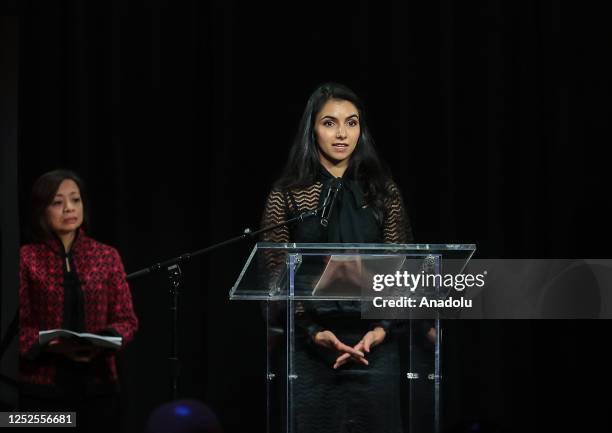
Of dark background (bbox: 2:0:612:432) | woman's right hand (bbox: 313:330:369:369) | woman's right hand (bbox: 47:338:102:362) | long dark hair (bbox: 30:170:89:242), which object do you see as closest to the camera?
woman's right hand (bbox: 313:330:369:369)

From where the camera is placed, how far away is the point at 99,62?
4902mm

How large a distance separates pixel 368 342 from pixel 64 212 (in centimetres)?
188

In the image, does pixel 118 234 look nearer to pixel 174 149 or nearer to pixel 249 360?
pixel 174 149

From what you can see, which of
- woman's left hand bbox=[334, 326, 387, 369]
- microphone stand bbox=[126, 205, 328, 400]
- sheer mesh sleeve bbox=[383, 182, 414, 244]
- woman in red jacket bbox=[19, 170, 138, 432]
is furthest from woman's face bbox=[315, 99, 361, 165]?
woman's left hand bbox=[334, 326, 387, 369]

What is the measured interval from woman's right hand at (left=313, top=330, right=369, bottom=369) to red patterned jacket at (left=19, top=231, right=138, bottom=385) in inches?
53.7

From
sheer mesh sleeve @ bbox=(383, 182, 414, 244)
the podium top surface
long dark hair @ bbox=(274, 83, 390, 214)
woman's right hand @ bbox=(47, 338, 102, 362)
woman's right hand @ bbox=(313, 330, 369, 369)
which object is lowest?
woman's right hand @ bbox=(47, 338, 102, 362)

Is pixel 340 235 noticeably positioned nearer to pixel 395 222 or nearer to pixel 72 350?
pixel 395 222

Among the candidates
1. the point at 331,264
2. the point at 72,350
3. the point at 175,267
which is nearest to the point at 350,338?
the point at 331,264

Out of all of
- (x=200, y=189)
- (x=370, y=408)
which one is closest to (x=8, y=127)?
(x=200, y=189)

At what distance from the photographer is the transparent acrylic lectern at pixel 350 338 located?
3021 mm

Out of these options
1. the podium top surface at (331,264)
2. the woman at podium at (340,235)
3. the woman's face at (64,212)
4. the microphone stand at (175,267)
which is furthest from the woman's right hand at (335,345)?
the woman's face at (64,212)

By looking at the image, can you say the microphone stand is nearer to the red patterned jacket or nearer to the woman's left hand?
the red patterned jacket

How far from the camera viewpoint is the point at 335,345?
9.93 ft

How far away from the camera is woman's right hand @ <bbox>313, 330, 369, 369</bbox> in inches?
119
